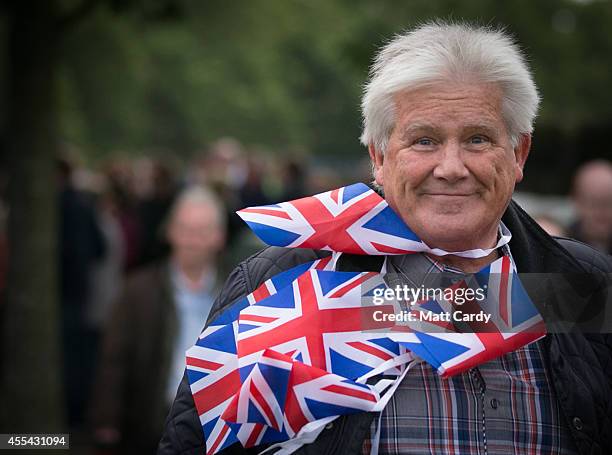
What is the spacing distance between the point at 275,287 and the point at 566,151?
10.9 meters

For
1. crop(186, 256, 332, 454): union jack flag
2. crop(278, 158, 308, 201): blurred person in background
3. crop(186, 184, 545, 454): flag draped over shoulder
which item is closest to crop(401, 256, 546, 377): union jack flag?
crop(186, 184, 545, 454): flag draped over shoulder

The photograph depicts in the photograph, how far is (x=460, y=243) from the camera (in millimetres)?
2775

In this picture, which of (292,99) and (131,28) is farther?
(292,99)

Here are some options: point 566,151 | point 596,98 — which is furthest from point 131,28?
point 596,98

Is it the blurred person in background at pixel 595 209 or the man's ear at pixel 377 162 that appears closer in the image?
the man's ear at pixel 377 162

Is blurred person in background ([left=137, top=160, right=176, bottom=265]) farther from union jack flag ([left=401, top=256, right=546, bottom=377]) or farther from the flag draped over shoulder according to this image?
union jack flag ([left=401, top=256, right=546, bottom=377])

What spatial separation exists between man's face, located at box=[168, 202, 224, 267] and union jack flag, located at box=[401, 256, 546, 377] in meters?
2.67

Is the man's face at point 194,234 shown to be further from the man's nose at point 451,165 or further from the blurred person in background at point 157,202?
the blurred person in background at point 157,202

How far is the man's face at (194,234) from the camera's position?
527 cm

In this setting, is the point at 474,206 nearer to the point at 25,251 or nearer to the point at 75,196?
the point at 25,251

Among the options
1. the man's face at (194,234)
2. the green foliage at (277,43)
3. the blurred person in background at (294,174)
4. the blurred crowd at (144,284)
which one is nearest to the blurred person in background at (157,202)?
the blurred crowd at (144,284)

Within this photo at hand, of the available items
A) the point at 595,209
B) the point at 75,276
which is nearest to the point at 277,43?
the point at 75,276

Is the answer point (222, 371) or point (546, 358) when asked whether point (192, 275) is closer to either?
point (222, 371)

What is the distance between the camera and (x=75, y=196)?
9.05m
